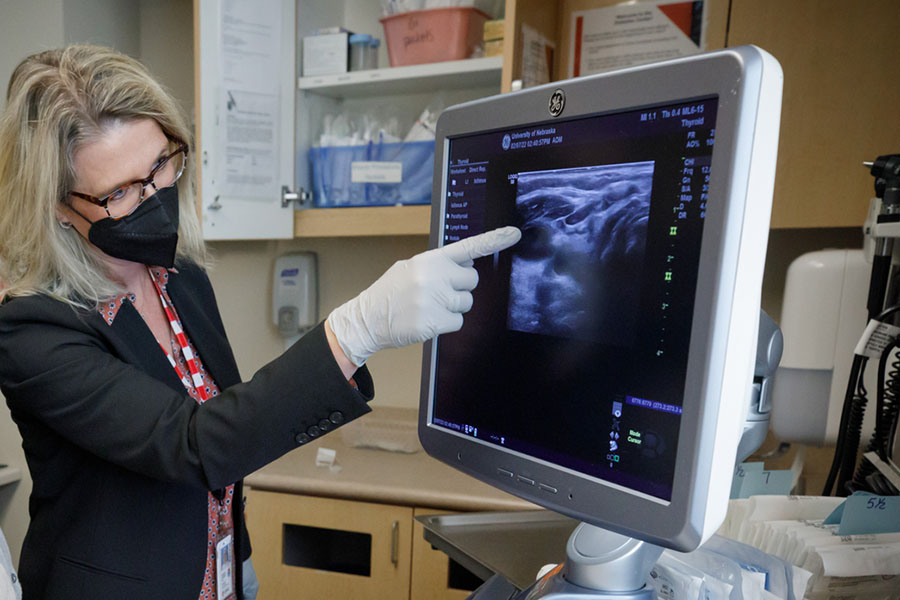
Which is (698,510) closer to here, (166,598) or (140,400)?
(140,400)

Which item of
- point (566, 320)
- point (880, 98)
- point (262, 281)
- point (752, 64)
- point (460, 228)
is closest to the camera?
point (752, 64)

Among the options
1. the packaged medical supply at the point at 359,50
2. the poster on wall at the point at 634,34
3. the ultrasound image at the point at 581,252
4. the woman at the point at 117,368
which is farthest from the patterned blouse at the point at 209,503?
the poster on wall at the point at 634,34

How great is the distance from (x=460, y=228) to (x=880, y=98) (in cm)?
127

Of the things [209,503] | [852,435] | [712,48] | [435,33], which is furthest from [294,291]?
[852,435]

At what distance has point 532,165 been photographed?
2.17ft

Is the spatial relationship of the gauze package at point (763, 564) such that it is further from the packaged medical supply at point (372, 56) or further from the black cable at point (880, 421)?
the packaged medical supply at point (372, 56)

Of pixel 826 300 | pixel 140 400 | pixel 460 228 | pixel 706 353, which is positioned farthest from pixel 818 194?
pixel 140 400

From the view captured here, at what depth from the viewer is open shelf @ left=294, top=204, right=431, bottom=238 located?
1938 millimetres

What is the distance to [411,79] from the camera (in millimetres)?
1936

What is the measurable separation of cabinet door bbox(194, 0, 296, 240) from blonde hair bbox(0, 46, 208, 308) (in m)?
0.77

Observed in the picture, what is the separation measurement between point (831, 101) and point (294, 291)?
172 centimetres

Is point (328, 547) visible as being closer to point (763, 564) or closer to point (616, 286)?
point (763, 564)

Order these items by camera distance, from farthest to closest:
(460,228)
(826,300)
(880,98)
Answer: (880,98)
(826,300)
(460,228)

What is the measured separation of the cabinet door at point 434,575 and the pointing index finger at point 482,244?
1.12m
